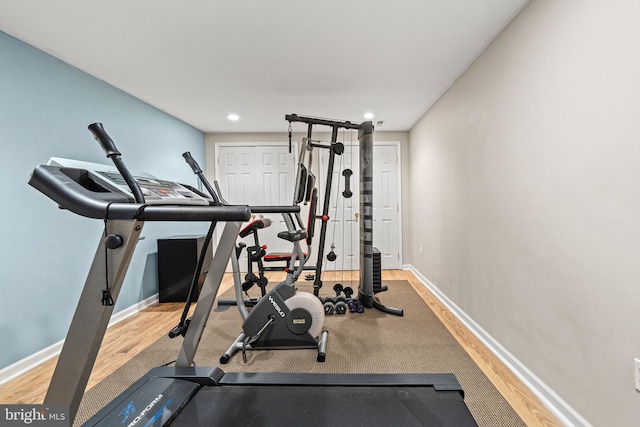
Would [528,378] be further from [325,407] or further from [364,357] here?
[325,407]

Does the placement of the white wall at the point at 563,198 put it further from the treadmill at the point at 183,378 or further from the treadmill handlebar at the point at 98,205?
the treadmill handlebar at the point at 98,205

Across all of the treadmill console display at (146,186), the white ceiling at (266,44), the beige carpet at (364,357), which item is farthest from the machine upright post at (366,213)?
the treadmill console display at (146,186)

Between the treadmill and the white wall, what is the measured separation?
0.64 metres

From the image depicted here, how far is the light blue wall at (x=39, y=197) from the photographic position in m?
1.89

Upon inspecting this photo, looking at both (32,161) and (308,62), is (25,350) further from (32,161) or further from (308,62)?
(308,62)

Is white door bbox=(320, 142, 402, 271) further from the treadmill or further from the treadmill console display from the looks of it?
the treadmill console display

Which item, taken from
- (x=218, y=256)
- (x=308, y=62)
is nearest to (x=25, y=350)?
(x=218, y=256)

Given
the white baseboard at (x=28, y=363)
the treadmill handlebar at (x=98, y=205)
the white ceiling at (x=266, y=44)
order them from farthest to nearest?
the white baseboard at (x=28, y=363), the white ceiling at (x=266, y=44), the treadmill handlebar at (x=98, y=205)

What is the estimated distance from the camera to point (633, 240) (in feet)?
3.61

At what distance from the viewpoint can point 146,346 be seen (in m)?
2.30

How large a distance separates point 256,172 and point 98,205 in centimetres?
395

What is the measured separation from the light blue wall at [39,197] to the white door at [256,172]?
6.30 feet

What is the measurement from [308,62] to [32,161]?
7.14ft

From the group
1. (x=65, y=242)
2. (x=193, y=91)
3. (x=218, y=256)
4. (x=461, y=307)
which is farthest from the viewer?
(x=193, y=91)
